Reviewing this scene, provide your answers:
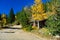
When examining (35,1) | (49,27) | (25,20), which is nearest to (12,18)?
(35,1)

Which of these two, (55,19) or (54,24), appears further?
(55,19)

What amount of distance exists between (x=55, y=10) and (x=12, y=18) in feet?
331

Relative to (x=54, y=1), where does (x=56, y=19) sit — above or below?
below

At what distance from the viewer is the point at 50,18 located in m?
21.6

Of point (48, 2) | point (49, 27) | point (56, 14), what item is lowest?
point (49, 27)

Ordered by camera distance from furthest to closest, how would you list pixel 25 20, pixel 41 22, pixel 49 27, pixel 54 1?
1. pixel 41 22
2. pixel 25 20
3. pixel 49 27
4. pixel 54 1

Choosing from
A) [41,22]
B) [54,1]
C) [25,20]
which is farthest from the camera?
[41,22]

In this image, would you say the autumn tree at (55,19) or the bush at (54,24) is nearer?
the autumn tree at (55,19)

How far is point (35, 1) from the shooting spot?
2021 inches

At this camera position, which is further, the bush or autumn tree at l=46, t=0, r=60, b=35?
the bush

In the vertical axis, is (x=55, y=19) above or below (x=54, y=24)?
above

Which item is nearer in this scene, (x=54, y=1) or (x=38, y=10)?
(x=54, y=1)

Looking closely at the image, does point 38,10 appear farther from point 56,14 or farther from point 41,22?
point 56,14

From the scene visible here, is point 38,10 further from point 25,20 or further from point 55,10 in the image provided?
point 55,10
